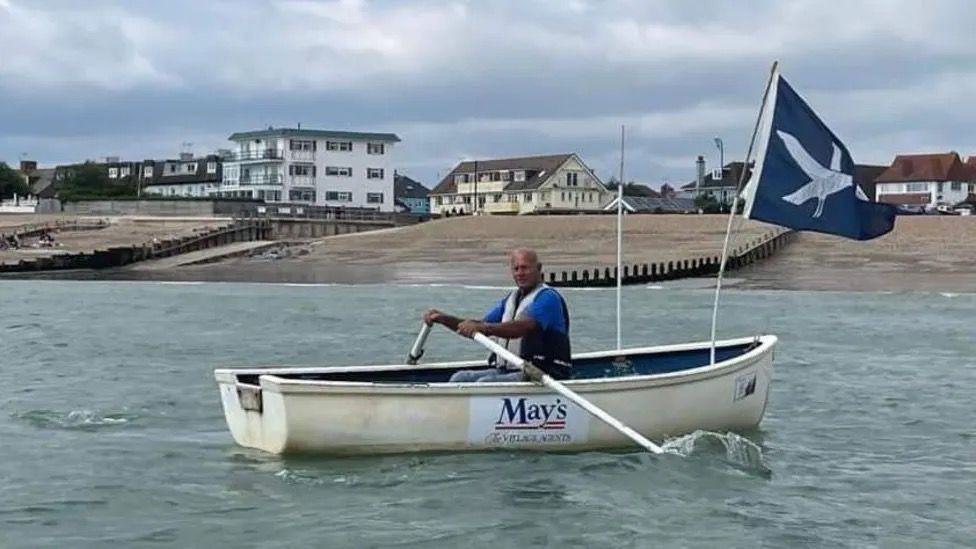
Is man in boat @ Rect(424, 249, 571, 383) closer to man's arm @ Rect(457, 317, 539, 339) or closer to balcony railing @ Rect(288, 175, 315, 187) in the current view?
man's arm @ Rect(457, 317, 539, 339)

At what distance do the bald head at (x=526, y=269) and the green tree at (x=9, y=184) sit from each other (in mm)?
128177

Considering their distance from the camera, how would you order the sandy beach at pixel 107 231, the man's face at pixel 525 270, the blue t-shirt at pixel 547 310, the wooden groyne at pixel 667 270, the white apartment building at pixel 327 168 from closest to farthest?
the man's face at pixel 525 270, the blue t-shirt at pixel 547 310, the wooden groyne at pixel 667 270, the sandy beach at pixel 107 231, the white apartment building at pixel 327 168

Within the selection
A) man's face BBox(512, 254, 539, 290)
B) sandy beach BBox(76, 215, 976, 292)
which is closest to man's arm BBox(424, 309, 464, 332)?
man's face BBox(512, 254, 539, 290)

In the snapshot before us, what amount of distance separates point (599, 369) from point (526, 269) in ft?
9.35

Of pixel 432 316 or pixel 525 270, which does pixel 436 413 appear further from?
pixel 525 270

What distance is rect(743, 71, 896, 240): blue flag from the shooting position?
51.1ft

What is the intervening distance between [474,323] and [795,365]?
524 inches

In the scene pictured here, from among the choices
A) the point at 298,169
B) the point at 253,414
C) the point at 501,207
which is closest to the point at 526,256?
the point at 253,414

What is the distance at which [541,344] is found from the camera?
14883 millimetres

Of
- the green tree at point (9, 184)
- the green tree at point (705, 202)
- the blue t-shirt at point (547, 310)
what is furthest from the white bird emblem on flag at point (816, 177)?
the green tree at point (9, 184)

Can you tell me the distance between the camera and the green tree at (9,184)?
137 metres

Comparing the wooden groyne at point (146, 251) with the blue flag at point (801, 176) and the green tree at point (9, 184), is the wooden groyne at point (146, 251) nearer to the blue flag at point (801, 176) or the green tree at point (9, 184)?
the blue flag at point (801, 176)

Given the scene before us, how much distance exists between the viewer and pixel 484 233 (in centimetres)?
8644

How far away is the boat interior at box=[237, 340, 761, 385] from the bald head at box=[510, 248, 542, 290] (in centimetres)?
169
